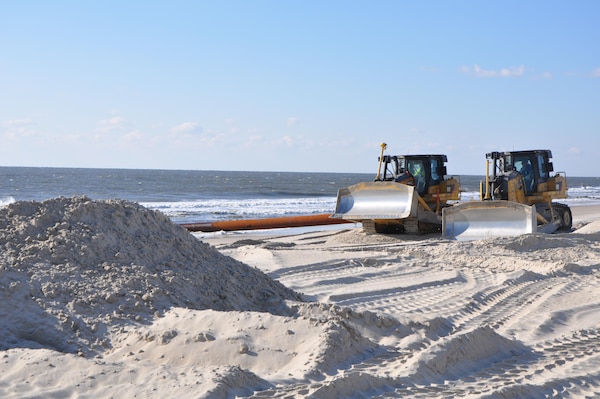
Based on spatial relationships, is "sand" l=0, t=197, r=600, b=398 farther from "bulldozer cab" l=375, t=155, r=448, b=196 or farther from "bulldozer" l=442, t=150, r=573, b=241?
"bulldozer cab" l=375, t=155, r=448, b=196

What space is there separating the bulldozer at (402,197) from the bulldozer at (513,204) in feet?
2.76

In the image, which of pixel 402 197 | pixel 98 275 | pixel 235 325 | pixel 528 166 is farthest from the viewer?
pixel 528 166

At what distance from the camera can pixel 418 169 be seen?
17.4 metres

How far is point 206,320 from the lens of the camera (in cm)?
579

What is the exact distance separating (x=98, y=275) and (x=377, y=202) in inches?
388

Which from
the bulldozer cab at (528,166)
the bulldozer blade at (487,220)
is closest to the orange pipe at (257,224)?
the bulldozer cab at (528,166)

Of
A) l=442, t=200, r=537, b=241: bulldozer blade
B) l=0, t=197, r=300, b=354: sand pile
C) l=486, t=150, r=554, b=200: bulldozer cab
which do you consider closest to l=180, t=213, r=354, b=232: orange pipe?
l=486, t=150, r=554, b=200: bulldozer cab

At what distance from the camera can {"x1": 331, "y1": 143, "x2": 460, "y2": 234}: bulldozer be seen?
15.6m

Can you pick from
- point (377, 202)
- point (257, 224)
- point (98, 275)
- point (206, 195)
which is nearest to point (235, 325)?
point (98, 275)

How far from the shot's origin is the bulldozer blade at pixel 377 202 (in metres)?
15.4

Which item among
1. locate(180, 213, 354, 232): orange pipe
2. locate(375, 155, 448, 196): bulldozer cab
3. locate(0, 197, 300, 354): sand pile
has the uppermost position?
locate(375, 155, 448, 196): bulldozer cab

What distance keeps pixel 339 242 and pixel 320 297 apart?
7300 millimetres

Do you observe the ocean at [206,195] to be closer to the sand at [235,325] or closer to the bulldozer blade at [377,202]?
the bulldozer blade at [377,202]

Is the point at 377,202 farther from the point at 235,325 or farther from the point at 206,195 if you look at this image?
the point at 206,195
